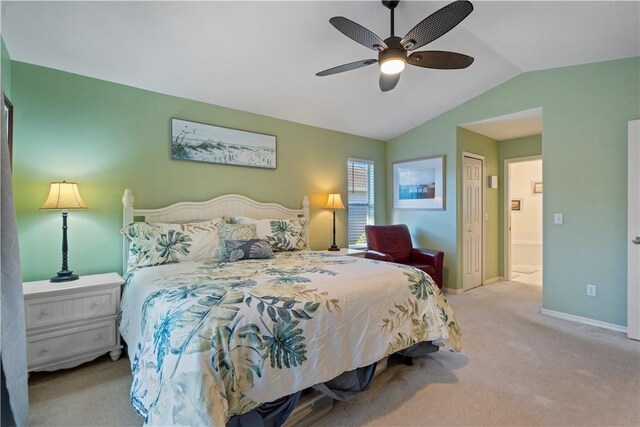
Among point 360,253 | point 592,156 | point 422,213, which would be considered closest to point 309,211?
point 360,253

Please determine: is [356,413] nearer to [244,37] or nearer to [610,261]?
[244,37]

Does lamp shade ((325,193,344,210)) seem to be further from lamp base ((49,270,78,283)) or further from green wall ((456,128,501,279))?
lamp base ((49,270,78,283))

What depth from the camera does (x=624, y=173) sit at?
302 centimetres

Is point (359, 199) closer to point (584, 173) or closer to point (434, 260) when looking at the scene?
point (434, 260)

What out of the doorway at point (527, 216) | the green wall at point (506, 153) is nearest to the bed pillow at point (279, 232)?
the green wall at point (506, 153)

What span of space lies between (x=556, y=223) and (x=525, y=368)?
1.99 meters

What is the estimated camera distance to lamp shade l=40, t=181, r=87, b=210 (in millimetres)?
2385

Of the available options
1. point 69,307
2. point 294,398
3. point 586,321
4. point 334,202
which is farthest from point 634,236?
point 69,307

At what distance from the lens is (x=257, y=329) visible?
1438 millimetres

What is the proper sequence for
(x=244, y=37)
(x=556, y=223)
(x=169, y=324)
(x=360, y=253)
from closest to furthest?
1. (x=169, y=324)
2. (x=244, y=37)
3. (x=556, y=223)
4. (x=360, y=253)

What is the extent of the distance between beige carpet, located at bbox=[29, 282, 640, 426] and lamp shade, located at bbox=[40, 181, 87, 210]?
1299 mm

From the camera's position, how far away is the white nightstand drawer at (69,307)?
2158mm

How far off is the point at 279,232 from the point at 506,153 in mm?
4304

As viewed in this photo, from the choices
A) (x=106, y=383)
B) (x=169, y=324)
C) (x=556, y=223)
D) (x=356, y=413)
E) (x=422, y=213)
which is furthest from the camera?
(x=422, y=213)
